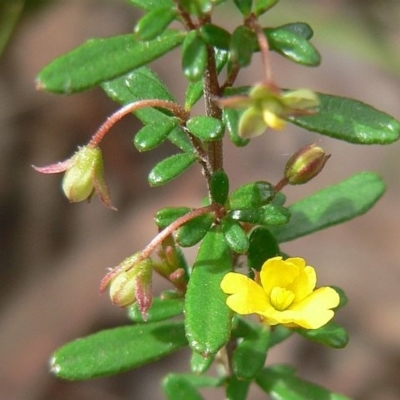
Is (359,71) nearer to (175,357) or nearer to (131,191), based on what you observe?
(131,191)

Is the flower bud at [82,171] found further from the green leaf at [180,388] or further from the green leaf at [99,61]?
the green leaf at [180,388]

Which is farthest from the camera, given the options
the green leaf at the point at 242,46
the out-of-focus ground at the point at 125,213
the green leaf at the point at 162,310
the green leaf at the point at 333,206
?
the out-of-focus ground at the point at 125,213

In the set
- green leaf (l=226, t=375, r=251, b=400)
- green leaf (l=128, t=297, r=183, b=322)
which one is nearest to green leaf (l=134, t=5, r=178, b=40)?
green leaf (l=128, t=297, r=183, b=322)

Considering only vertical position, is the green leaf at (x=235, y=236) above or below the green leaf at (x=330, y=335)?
above

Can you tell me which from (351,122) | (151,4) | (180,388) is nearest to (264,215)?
(351,122)

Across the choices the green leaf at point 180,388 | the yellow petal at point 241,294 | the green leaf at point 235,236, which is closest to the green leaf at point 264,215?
the green leaf at point 235,236

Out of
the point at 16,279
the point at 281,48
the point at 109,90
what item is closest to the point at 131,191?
the point at 16,279

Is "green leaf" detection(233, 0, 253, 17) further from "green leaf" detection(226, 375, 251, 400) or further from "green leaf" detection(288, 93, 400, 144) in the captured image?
"green leaf" detection(226, 375, 251, 400)
